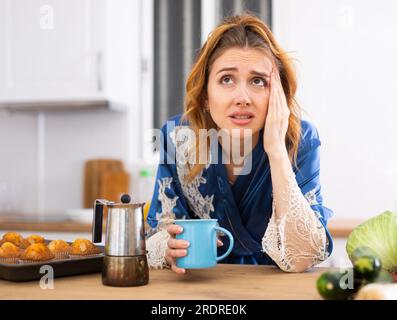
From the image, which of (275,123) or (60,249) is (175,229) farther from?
(275,123)

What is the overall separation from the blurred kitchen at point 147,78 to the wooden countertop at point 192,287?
1688mm

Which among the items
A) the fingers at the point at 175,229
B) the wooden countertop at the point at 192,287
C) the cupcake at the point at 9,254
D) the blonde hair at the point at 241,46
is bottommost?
the wooden countertop at the point at 192,287

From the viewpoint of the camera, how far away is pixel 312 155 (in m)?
1.57

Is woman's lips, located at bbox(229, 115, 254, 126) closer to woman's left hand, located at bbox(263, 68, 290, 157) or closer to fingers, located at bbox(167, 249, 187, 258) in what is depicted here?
woman's left hand, located at bbox(263, 68, 290, 157)

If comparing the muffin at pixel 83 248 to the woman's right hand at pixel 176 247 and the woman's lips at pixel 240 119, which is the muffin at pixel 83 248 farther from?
the woman's lips at pixel 240 119

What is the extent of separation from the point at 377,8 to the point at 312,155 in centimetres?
187

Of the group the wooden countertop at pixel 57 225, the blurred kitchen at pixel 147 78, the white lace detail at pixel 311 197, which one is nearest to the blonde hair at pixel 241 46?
the white lace detail at pixel 311 197

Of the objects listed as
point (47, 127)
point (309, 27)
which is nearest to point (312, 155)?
point (309, 27)

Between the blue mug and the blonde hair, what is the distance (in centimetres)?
48

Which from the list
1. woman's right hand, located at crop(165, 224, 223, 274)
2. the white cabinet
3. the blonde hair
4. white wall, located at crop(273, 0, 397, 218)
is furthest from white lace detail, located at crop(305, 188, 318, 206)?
the white cabinet

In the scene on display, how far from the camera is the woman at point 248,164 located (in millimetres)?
1345

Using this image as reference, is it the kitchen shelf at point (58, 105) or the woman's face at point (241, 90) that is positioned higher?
the kitchen shelf at point (58, 105)

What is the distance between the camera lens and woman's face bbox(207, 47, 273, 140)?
144cm
